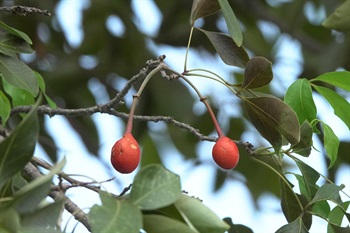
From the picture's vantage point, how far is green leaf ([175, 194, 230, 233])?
0.82 metres

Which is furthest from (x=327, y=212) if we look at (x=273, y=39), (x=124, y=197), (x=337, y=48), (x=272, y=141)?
(x=273, y=39)

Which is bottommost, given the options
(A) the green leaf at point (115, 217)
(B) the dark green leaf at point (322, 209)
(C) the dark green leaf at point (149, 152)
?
(C) the dark green leaf at point (149, 152)

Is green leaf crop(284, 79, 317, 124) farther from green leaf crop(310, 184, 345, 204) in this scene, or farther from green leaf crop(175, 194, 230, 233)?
green leaf crop(175, 194, 230, 233)

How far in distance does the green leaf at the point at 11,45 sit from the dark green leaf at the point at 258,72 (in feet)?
0.85

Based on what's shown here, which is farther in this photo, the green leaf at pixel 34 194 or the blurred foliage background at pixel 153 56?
the blurred foliage background at pixel 153 56

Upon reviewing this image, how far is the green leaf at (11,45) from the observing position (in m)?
1.06

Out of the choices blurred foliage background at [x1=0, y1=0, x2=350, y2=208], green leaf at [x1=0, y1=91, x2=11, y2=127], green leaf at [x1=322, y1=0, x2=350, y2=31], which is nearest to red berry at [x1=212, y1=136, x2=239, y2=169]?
green leaf at [x1=0, y1=91, x2=11, y2=127]

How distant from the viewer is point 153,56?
8.65ft

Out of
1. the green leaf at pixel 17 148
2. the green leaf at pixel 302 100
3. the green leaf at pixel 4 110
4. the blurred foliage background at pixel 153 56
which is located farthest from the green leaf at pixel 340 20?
the green leaf at pixel 17 148

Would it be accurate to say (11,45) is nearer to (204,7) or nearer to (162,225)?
(204,7)

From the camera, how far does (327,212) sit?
1165mm

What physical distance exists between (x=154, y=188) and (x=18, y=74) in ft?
1.10

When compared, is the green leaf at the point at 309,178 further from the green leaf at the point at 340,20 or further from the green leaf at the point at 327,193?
the green leaf at the point at 340,20

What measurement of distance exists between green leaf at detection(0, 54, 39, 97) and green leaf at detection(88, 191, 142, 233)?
0.32 meters
